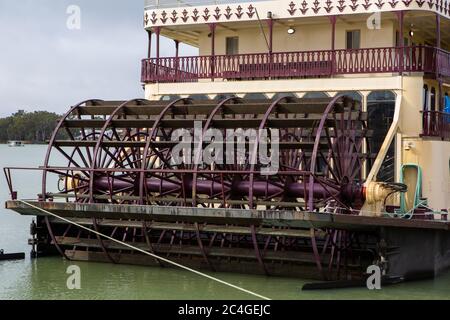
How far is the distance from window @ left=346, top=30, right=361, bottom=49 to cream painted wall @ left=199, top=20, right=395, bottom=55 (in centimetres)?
9

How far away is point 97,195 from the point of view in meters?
15.7

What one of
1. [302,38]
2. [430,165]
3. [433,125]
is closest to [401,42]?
[433,125]

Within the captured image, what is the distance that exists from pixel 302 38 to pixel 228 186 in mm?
4679

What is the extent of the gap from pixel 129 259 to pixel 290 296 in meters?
3.57

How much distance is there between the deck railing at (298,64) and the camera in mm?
16781

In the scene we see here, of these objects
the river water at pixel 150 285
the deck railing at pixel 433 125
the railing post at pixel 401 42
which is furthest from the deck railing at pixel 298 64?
the river water at pixel 150 285

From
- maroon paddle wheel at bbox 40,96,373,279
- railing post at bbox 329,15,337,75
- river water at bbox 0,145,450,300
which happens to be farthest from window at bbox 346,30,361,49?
river water at bbox 0,145,450,300

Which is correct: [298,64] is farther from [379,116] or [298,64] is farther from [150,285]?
[150,285]

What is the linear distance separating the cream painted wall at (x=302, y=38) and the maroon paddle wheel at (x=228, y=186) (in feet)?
7.29

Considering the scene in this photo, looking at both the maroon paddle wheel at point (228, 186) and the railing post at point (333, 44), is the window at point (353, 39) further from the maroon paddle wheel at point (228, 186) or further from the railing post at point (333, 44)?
the maroon paddle wheel at point (228, 186)

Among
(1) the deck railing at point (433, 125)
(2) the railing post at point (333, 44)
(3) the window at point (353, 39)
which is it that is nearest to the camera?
(1) the deck railing at point (433, 125)

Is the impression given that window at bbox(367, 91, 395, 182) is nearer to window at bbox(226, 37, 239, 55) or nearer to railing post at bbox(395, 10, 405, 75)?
railing post at bbox(395, 10, 405, 75)

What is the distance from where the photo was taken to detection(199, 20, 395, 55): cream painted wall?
18.0 meters

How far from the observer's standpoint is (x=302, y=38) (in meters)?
18.8
